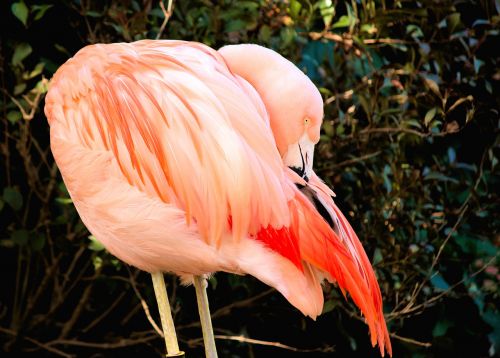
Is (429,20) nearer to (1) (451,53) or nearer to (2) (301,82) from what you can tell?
(1) (451,53)

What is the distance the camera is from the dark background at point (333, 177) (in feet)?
7.72

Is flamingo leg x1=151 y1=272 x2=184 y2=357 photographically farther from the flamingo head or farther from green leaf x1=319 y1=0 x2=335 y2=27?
green leaf x1=319 y1=0 x2=335 y2=27

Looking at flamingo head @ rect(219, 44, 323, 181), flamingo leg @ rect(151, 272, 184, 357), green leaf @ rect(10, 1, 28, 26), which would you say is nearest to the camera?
flamingo head @ rect(219, 44, 323, 181)

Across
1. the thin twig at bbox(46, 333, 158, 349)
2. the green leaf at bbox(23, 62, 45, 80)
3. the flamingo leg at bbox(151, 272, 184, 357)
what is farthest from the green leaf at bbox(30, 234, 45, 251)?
the flamingo leg at bbox(151, 272, 184, 357)

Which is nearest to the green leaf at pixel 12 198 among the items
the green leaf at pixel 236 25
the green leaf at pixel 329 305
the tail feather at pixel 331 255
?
the green leaf at pixel 236 25

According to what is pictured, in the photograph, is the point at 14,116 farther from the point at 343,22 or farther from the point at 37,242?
the point at 343,22

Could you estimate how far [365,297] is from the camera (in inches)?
56.1

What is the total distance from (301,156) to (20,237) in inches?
47.7

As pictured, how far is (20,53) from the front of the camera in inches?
90.3

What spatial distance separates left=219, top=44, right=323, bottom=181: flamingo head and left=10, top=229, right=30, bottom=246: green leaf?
3.80ft

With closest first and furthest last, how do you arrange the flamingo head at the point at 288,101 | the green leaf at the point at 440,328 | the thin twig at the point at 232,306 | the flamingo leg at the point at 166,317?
1. the flamingo head at the point at 288,101
2. the flamingo leg at the point at 166,317
3. the thin twig at the point at 232,306
4. the green leaf at the point at 440,328

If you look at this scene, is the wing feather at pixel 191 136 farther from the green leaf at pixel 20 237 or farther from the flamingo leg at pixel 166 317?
the green leaf at pixel 20 237

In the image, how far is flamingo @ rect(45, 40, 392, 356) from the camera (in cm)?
137

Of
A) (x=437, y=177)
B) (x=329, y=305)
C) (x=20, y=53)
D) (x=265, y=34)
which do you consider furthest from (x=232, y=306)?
(x=20, y=53)
